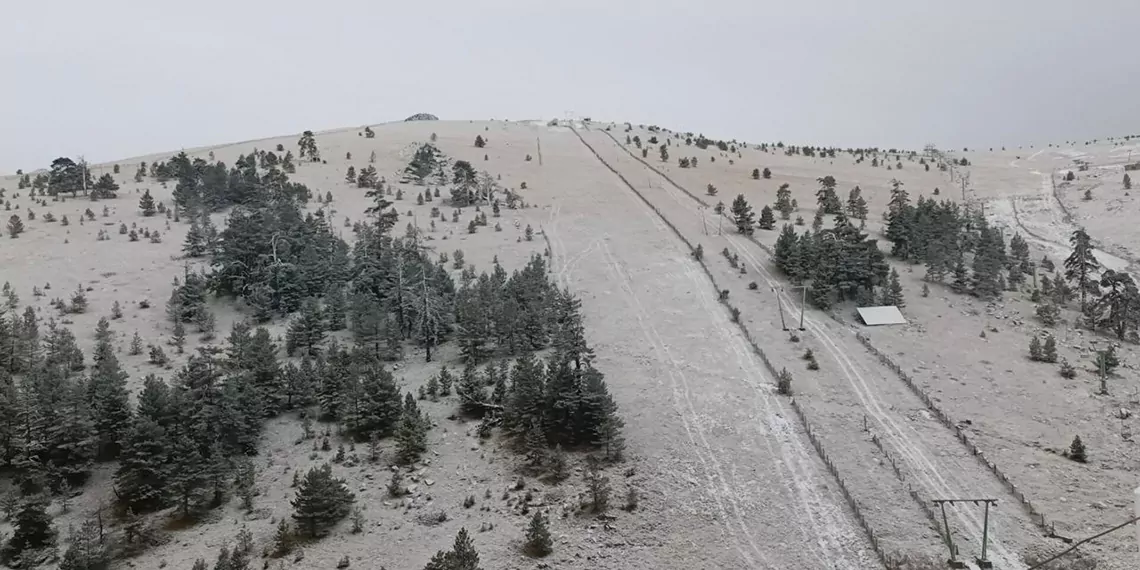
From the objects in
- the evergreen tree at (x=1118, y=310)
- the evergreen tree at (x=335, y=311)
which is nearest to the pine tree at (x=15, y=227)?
the evergreen tree at (x=335, y=311)

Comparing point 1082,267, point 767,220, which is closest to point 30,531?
point 767,220

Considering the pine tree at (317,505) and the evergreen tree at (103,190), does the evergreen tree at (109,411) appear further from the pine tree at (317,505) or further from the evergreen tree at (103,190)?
the evergreen tree at (103,190)

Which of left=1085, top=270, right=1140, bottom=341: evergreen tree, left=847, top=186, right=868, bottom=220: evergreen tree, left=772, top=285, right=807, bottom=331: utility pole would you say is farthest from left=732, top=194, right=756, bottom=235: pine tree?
left=1085, top=270, right=1140, bottom=341: evergreen tree

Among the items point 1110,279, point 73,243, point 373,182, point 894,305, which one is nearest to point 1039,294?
point 1110,279

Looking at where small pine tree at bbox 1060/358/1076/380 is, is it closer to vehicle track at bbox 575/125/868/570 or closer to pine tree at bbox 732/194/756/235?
Result: vehicle track at bbox 575/125/868/570

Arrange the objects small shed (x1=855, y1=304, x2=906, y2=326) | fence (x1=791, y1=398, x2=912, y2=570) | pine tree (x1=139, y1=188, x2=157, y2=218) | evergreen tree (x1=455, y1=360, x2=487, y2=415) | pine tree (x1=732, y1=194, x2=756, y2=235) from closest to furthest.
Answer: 1. fence (x1=791, y1=398, x2=912, y2=570)
2. evergreen tree (x1=455, y1=360, x2=487, y2=415)
3. small shed (x1=855, y1=304, x2=906, y2=326)
4. pine tree (x1=139, y1=188, x2=157, y2=218)
5. pine tree (x1=732, y1=194, x2=756, y2=235)

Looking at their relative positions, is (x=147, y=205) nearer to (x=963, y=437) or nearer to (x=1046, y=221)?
(x=963, y=437)

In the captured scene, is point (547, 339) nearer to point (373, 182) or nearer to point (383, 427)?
point (383, 427)
